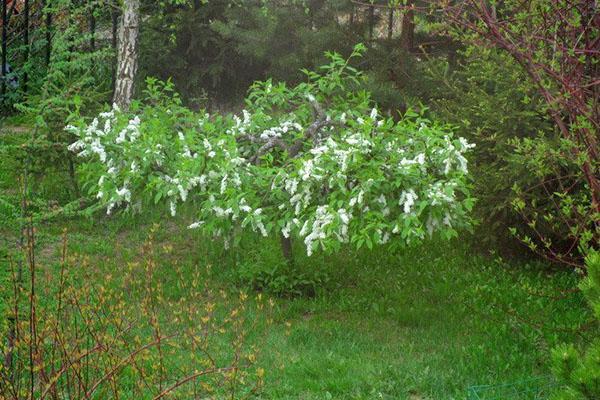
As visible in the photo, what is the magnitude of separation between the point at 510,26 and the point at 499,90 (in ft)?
10.8

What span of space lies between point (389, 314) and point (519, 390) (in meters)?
1.93

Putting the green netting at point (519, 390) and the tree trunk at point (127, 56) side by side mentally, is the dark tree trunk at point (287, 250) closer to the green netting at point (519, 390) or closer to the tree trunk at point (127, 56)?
the green netting at point (519, 390)

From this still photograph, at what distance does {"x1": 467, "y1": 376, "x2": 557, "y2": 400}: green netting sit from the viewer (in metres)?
5.82

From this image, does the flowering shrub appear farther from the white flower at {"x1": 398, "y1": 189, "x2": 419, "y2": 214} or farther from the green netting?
the green netting

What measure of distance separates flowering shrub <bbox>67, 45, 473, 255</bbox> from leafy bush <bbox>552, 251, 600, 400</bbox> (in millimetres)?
3218

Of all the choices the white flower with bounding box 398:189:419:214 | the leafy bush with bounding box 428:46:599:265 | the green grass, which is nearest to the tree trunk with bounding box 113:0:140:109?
the green grass

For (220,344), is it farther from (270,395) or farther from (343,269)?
(343,269)

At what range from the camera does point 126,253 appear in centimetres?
907

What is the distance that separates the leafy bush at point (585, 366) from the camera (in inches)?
120

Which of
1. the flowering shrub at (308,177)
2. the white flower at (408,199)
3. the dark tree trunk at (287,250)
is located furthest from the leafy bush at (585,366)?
the dark tree trunk at (287,250)

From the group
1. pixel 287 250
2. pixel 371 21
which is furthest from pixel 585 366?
pixel 371 21

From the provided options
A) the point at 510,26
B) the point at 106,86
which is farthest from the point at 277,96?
the point at 106,86

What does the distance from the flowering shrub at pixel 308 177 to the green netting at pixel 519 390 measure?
51.4 inches

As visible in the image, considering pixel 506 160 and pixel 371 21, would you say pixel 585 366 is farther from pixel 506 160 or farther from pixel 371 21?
pixel 371 21
